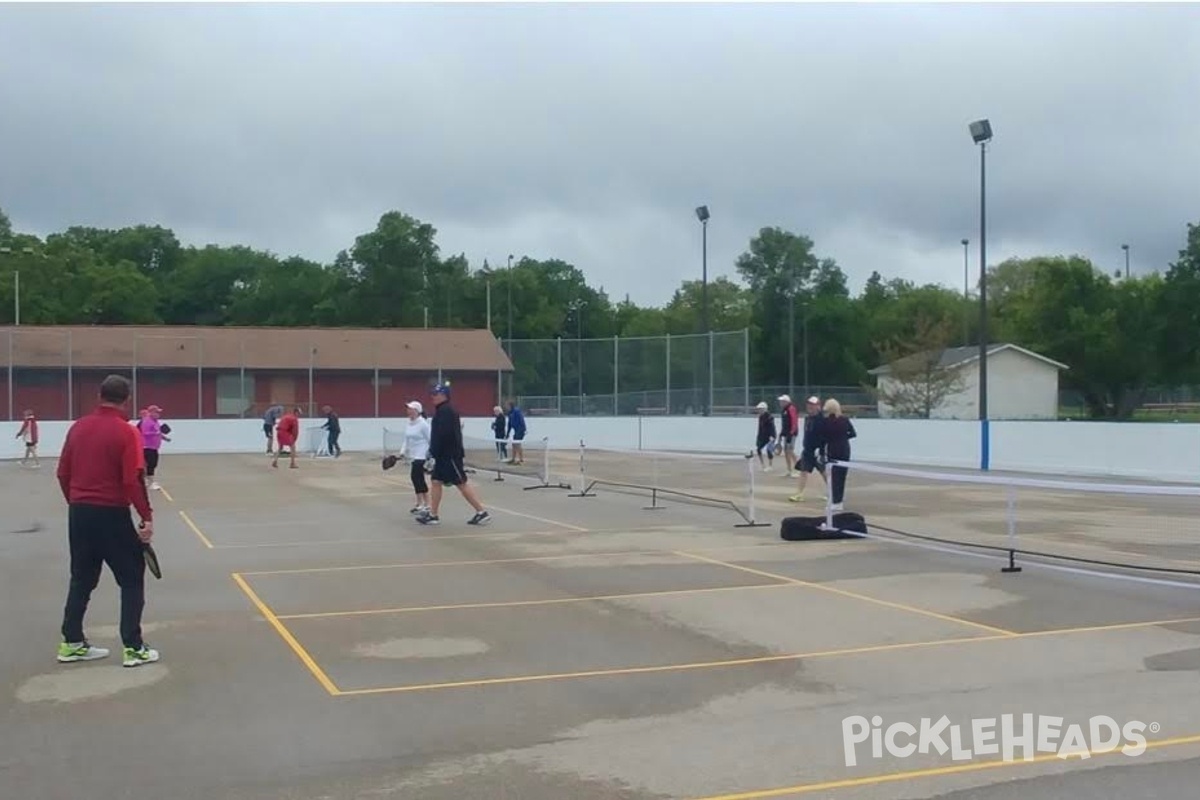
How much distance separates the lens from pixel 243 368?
51.2 metres

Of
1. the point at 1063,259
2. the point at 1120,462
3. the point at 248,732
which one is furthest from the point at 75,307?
the point at 248,732

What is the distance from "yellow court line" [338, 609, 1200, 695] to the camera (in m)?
8.14

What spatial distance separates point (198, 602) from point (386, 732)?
16.1ft

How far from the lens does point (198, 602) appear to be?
37.3ft

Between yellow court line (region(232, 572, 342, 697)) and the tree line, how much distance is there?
187 feet

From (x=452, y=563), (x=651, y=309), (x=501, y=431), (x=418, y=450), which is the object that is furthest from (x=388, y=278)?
(x=452, y=563)

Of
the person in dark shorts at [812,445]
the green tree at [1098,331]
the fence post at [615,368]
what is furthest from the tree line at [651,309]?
the person in dark shorts at [812,445]

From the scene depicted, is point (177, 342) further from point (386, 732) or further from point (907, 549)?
point (386, 732)

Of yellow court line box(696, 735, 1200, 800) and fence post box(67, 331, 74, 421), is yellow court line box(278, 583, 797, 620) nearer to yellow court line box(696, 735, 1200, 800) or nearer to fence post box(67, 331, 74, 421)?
yellow court line box(696, 735, 1200, 800)

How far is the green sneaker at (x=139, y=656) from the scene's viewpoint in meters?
8.62

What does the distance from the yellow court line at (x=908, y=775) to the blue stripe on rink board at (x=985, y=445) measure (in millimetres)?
26242

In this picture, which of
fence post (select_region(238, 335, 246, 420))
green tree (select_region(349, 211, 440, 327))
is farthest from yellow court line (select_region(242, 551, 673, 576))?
green tree (select_region(349, 211, 440, 327))

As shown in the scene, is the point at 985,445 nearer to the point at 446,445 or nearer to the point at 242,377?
the point at 446,445

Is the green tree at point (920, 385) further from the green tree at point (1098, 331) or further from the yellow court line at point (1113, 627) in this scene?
the yellow court line at point (1113, 627)
